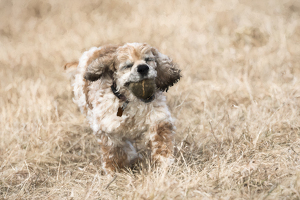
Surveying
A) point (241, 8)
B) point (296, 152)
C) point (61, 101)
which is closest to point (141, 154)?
point (296, 152)

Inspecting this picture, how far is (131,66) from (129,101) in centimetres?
41

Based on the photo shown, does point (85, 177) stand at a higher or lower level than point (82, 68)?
lower

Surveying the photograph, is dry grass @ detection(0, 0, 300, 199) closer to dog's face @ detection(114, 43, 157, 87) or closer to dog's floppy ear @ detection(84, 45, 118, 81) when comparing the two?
dog's face @ detection(114, 43, 157, 87)

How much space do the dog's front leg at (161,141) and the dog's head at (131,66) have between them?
46 cm

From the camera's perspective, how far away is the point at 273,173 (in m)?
2.94

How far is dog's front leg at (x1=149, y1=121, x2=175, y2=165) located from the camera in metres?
3.63

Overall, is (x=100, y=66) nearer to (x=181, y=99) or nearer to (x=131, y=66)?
(x=131, y=66)

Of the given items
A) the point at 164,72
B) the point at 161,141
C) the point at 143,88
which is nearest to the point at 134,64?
the point at 143,88

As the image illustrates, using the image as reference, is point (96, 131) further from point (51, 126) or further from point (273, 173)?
point (273, 173)

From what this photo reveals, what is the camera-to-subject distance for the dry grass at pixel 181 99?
3.11 m

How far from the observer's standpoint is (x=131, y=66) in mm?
3434

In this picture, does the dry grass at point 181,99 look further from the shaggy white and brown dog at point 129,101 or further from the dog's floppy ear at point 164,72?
the dog's floppy ear at point 164,72

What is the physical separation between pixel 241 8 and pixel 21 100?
6.87 meters

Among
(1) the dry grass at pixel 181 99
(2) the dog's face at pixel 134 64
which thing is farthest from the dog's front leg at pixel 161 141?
(2) the dog's face at pixel 134 64
